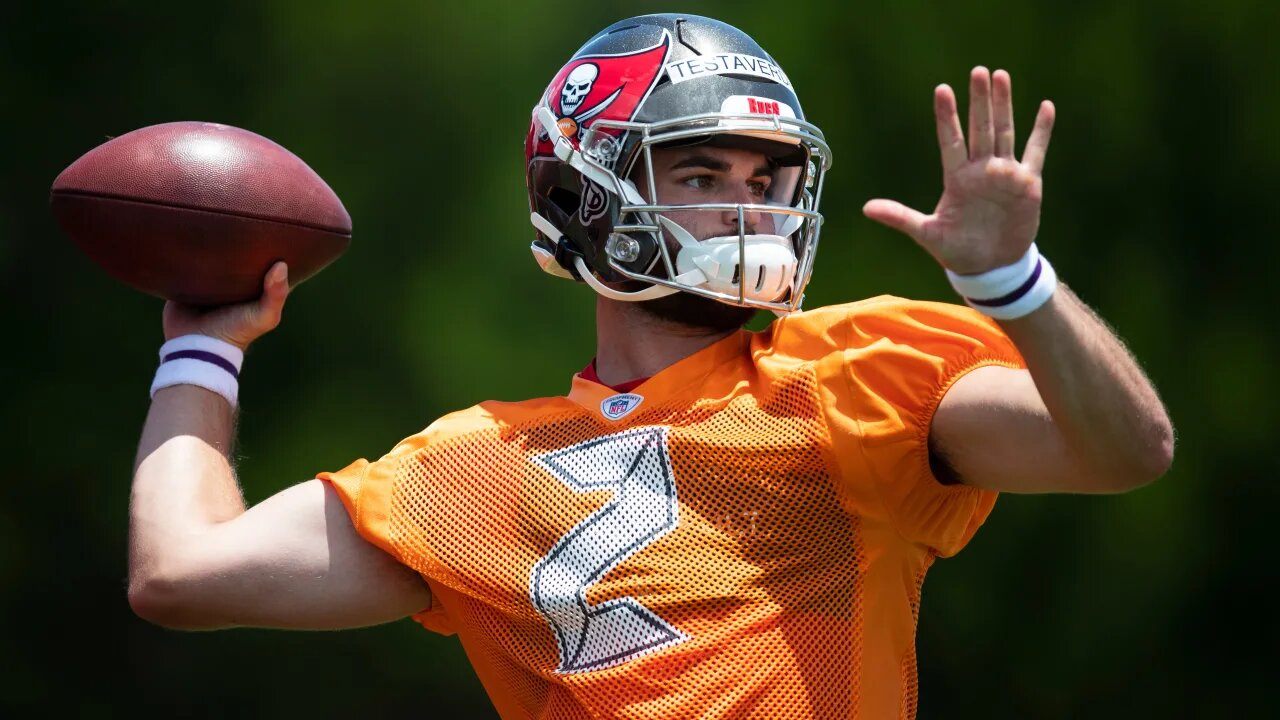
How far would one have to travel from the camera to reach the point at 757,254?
2.19m

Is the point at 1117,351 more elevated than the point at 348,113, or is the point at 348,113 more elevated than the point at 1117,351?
the point at 1117,351

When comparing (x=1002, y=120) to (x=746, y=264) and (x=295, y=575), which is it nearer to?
(x=746, y=264)

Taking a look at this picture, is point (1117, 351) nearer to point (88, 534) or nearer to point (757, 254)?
point (757, 254)

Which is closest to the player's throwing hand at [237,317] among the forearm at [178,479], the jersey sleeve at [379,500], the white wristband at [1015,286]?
the forearm at [178,479]

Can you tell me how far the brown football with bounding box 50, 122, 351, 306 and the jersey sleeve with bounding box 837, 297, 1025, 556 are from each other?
956 millimetres

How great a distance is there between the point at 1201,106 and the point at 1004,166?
3.05 meters

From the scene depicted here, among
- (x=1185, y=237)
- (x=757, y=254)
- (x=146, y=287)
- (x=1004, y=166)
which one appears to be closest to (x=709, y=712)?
(x=757, y=254)

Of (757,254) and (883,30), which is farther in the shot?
(883,30)

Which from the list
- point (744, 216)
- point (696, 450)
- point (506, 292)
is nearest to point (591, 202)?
point (744, 216)

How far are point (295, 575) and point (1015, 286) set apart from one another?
1.12m

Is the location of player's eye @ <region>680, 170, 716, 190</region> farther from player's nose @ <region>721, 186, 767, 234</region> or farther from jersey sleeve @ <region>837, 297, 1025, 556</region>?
jersey sleeve @ <region>837, 297, 1025, 556</region>

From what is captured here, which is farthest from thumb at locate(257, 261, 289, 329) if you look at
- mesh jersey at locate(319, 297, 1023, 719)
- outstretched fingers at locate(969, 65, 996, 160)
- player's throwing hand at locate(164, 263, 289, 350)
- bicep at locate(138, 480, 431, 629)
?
outstretched fingers at locate(969, 65, 996, 160)

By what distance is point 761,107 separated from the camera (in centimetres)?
227

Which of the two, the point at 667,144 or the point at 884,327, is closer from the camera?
the point at 884,327
